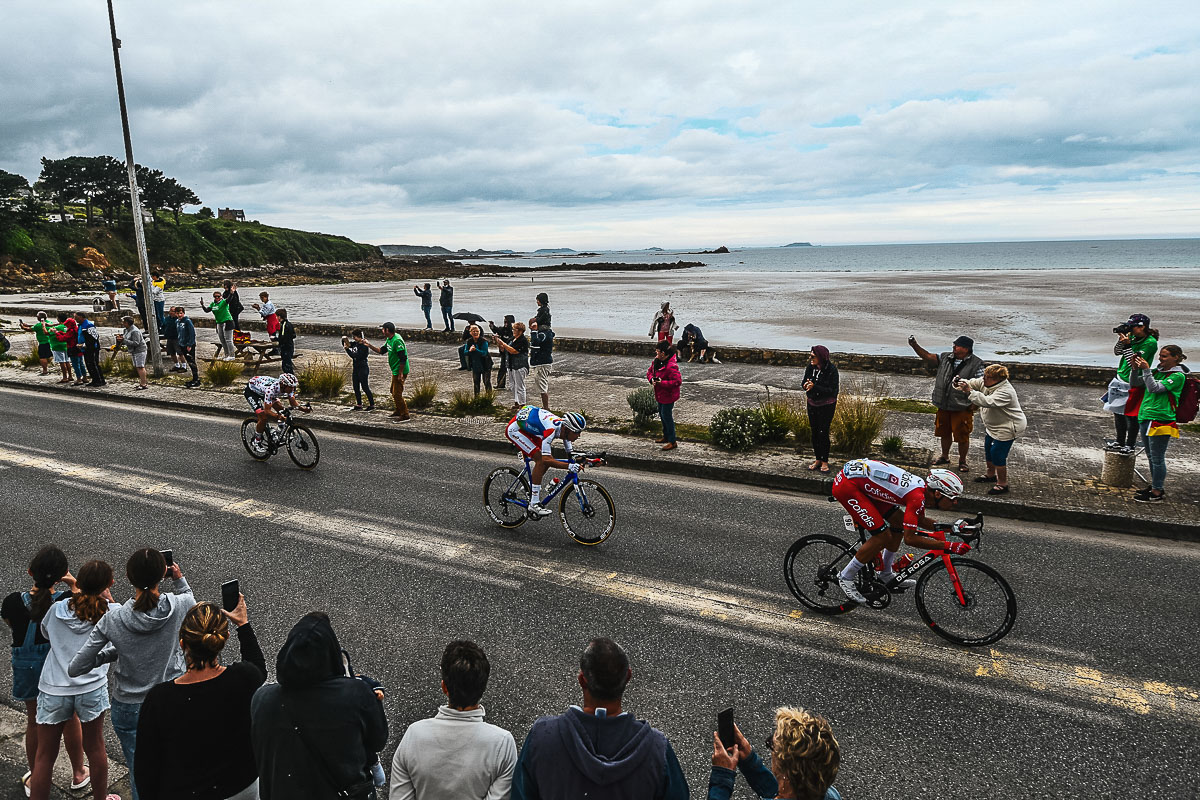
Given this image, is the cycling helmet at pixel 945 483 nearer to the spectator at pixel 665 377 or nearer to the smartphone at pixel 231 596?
the smartphone at pixel 231 596

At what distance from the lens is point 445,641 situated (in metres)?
6.03

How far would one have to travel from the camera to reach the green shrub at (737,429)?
11.5m

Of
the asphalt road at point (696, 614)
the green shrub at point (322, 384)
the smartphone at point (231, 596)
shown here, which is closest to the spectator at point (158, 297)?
the green shrub at point (322, 384)

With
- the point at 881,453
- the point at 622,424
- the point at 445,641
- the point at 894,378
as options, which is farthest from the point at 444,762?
the point at 894,378

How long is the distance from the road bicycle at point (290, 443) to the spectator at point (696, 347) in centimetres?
1196

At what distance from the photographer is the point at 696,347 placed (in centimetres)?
2070

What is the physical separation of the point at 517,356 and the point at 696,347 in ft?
26.5

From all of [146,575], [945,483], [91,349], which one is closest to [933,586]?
[945,483]

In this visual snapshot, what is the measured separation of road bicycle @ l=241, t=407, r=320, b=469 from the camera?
11.2 meters

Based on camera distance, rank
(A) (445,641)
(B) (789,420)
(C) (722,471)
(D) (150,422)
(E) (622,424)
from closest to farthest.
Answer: (A) (445,641), (C) (722,471), (B) (789,420), (E) (622,424), (D) (150,422)

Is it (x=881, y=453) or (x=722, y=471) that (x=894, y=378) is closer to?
(x=881, y=453)

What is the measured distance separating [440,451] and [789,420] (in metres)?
6.06

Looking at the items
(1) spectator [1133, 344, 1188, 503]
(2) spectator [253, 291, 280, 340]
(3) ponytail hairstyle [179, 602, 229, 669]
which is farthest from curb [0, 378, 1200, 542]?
(3) ponytail hairstyle [179, 602, 229, 669]

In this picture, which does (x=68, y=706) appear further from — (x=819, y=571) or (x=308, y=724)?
(x=819, y=571)
